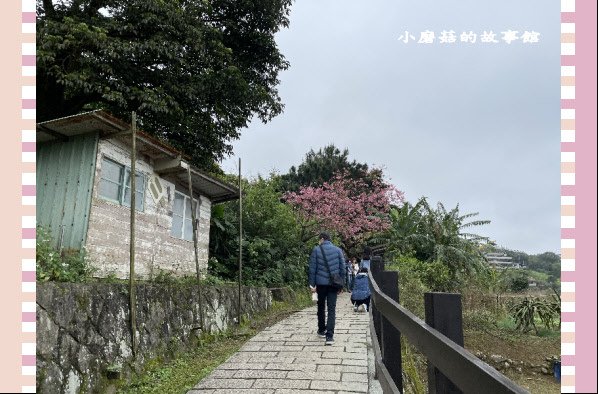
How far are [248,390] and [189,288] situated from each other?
12.3ft

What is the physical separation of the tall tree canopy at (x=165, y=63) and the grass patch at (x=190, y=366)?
251 inches

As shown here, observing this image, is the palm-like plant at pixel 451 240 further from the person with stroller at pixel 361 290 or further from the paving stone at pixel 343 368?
the paving stone at pixel 343 368

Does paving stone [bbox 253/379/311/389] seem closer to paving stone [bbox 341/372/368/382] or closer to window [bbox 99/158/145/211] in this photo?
paving stone [bbox 341/372/368/382]

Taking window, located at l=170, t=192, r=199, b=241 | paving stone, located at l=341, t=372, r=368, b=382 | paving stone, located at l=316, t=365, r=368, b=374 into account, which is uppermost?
window, located at l=170, t=192, r=199, b=241

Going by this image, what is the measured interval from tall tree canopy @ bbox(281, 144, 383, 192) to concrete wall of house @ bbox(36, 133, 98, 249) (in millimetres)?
23006

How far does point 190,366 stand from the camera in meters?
6.61

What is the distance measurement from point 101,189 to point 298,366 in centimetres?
506

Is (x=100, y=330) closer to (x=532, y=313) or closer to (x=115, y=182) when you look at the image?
(x=115, y=182)

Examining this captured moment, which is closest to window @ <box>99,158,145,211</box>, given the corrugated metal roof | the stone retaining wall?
the corrugated metal roof

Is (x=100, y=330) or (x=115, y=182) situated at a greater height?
(x=115, y=182)

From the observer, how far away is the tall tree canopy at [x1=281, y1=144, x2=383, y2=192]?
31.7 m

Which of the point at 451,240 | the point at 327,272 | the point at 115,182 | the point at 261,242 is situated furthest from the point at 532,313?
the point at 115,182

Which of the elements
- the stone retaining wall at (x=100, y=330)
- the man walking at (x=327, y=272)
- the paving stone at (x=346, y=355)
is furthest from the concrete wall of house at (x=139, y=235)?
the paving stone at (x=346, y=355)

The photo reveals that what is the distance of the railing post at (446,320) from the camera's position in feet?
5.56
